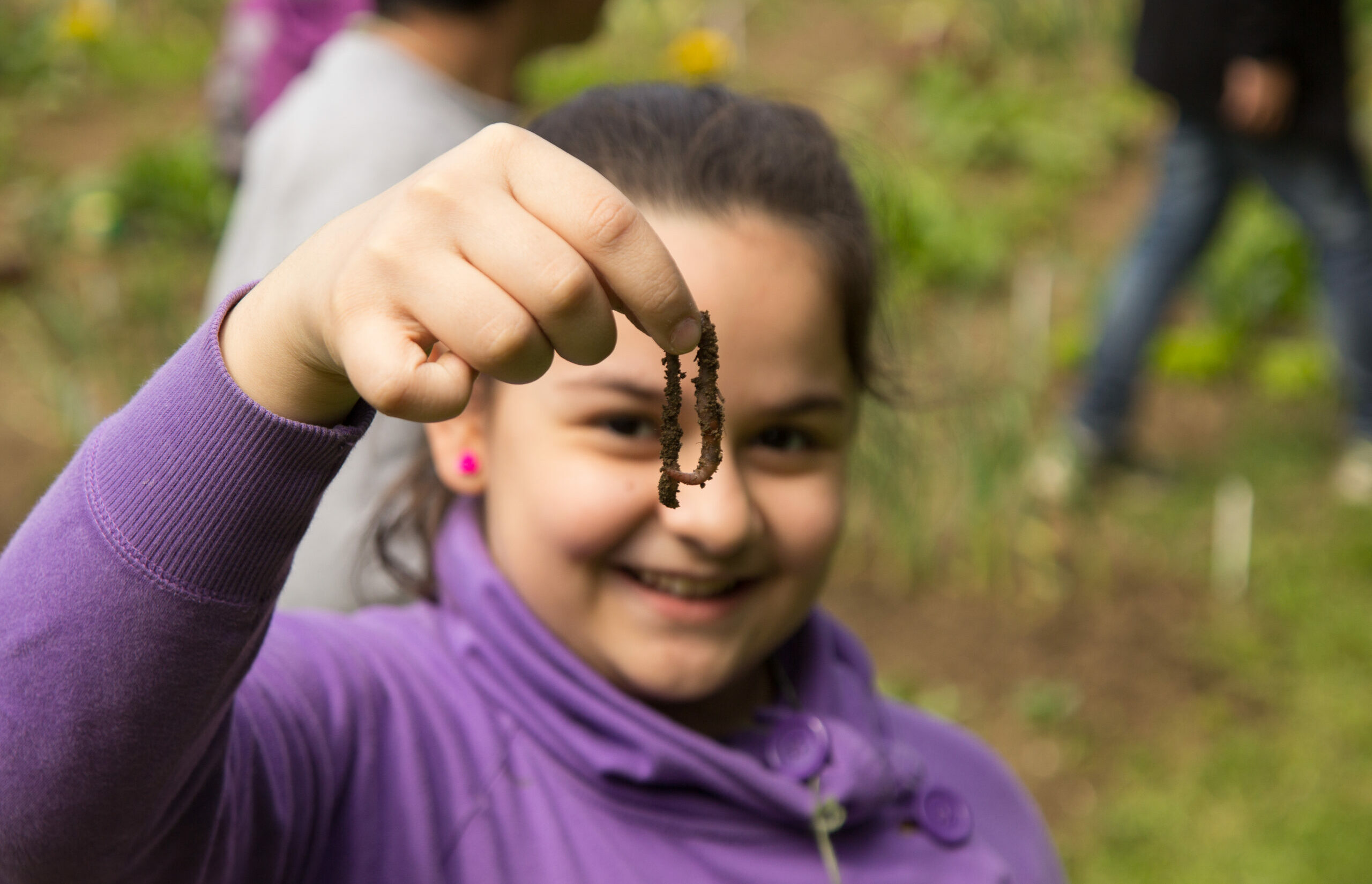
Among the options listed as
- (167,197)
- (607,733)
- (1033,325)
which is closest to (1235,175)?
(1033,325)

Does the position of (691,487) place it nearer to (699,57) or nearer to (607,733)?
(607,733)

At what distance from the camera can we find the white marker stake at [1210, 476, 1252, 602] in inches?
154

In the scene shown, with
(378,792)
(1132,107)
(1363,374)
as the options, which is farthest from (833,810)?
(1132,107)

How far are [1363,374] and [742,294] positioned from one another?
378cm

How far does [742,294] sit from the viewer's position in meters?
1.32

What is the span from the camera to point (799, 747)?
1.46m

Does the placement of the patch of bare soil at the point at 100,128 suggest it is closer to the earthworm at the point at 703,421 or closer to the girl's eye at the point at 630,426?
the girl's eye at the point at 630,426

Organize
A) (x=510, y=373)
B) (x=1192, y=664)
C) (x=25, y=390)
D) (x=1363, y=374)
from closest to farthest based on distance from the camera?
(x=510, y=373), (x=1192, y=664), (x=1363, y=374), (x=25, y=390)

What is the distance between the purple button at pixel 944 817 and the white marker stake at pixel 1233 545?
2652 mm

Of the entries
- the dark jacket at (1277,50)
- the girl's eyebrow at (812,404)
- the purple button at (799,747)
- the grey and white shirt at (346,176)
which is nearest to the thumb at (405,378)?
the girl's eyebrow at (812,404)

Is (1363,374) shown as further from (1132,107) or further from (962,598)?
(1132,107)

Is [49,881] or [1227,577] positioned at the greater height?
[49,881]

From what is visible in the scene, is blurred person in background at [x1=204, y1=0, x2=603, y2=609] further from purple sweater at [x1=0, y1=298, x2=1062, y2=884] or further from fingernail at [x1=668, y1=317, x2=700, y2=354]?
fingernail at [x1=668, y1=317, x2=700, y2=354]

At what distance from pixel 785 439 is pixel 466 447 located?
15.1 inches
